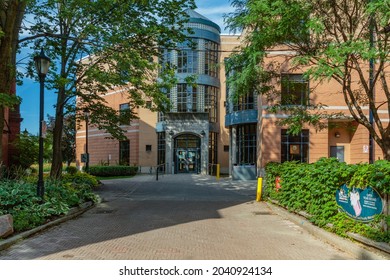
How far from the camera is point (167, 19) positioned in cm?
1342

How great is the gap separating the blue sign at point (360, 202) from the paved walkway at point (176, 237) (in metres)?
0.85

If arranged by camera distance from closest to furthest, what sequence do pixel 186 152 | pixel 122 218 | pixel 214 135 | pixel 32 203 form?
1. pixel 32 203
2. pixel 122 218
3. pixel 186 152
4. pixel 214 135

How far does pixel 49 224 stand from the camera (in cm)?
836

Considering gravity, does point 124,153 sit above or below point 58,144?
below

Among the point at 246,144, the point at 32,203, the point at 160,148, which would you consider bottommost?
the point at 32,203

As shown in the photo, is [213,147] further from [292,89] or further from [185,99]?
[292,89]

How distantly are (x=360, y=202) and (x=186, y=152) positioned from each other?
25.6 meters

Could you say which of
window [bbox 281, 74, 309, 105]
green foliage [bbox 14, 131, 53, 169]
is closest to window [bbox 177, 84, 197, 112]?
green foliage [bbox 14, 131, 53, 169]

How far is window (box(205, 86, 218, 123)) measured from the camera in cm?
3209

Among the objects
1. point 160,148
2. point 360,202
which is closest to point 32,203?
point 360,202

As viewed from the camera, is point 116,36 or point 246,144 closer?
point 116,36

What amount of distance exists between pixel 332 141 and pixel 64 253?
21121 millimetres

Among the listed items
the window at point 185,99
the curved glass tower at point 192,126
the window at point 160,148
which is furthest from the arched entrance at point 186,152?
the window at point 185,99

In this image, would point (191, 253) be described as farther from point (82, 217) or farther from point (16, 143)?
point (16, 143)
